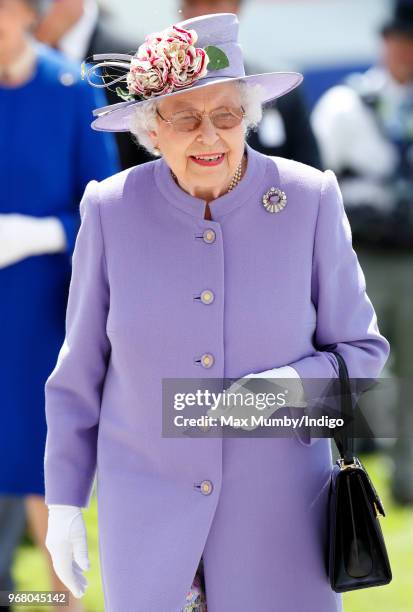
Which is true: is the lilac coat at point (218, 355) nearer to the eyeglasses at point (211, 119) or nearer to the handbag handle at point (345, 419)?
the handbag handle at point (345, 419)

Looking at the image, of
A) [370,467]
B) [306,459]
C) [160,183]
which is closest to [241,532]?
[306,459]

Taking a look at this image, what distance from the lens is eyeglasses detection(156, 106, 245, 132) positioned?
2961 mm

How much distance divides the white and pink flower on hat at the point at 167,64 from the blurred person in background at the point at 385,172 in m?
3.85

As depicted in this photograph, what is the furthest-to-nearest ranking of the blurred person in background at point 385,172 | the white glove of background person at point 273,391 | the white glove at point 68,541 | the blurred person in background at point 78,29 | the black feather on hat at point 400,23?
1. the black feather on hat at point 400,23
2. the blurred person in background at point 385,172
3. the blurred person in background at point 78,29
4. the white glove at point 68,541
5. the white glove of background person at point 273,391

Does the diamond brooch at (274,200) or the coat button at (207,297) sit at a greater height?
the diamond brooch at (274,200)

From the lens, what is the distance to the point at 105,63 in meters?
3.08

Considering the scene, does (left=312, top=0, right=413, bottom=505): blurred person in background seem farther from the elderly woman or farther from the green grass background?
the elderly woman

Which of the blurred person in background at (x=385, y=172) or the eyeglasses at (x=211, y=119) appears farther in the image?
the blurred person in background at (x=385, y=172)

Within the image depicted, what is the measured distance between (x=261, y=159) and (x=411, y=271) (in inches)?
156

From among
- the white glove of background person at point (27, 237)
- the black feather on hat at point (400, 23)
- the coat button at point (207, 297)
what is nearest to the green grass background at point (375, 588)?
the white glove of background person at point (27, 237)

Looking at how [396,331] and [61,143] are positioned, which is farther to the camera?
[396,331]

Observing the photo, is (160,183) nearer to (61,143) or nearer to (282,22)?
(61,143)

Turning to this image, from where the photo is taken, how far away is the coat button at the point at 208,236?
301 centimetres

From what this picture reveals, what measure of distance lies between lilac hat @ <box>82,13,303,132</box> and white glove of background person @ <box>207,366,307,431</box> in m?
0.63
